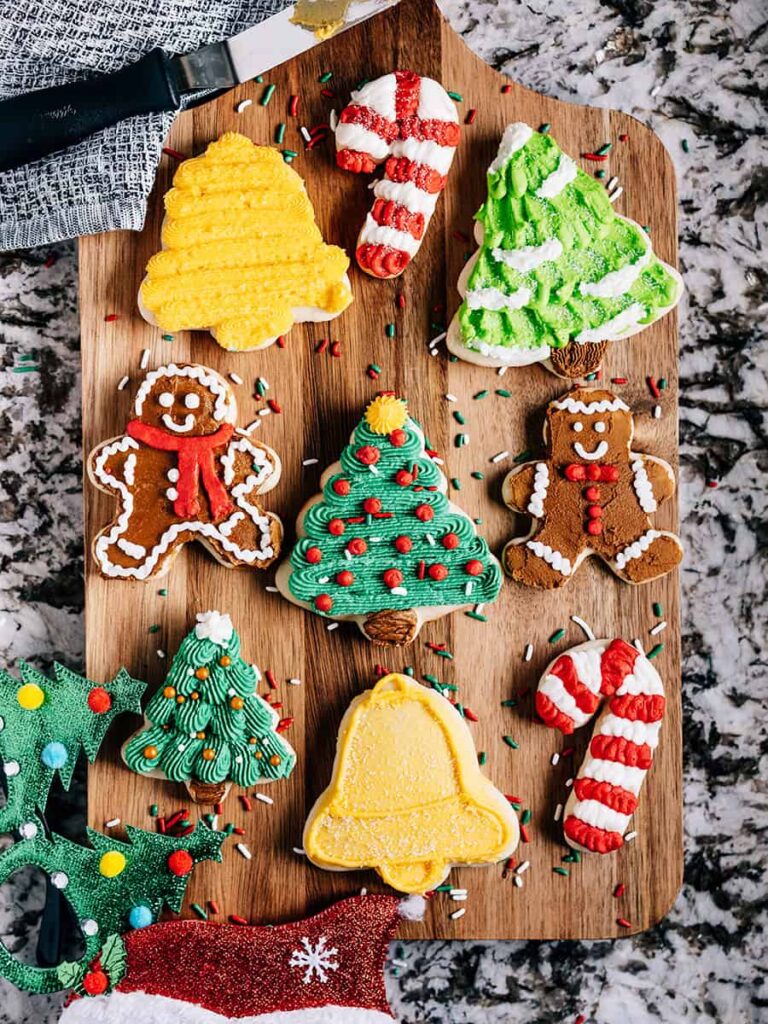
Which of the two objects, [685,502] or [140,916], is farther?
[685,502]

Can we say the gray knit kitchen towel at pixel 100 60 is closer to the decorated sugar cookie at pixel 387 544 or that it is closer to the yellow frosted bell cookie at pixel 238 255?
the yellow frosted bell cookie at pixel 238 255

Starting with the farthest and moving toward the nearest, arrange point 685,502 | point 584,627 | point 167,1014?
point 685,502 < point 584,627 < point 167,1014

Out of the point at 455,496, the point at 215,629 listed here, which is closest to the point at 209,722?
the point at 215,629

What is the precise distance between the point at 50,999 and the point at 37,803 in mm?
357

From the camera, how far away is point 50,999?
1.55 m

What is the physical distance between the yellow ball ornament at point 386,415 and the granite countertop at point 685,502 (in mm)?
491

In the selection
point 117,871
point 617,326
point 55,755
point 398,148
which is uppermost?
point 398,148

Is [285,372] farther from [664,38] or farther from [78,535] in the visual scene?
[664,38]

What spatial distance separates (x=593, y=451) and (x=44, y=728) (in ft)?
2.83

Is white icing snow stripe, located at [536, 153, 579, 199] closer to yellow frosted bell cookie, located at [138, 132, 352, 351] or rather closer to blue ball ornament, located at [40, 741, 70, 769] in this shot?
yellow frosted bell cookie, located at [138, 132, 352, 351]

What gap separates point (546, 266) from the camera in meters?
1.41

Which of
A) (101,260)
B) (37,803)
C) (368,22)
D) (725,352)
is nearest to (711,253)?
(725,352)

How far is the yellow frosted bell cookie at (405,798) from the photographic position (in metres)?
1.40

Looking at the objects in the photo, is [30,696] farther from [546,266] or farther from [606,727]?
[546,266]
